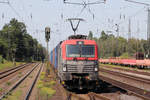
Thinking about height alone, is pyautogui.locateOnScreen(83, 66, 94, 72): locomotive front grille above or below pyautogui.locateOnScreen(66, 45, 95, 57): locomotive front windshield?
below

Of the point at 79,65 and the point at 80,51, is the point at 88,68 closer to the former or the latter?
the point at 79,65

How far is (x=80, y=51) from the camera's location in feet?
41.2

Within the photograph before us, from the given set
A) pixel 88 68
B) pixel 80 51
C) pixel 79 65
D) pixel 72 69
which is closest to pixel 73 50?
pixel 80 51

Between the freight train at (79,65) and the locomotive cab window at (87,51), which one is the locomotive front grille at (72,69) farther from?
the locomotive cab window at (87,51)

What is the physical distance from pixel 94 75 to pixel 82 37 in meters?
3.38

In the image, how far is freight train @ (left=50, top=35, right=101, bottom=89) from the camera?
39.2 ft

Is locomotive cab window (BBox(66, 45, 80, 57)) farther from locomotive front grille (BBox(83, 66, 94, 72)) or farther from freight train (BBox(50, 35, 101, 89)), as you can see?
locomotive front grille (BBox(83, 66, 94, 72))

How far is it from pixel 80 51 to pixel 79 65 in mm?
946

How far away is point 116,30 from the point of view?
46.0 m

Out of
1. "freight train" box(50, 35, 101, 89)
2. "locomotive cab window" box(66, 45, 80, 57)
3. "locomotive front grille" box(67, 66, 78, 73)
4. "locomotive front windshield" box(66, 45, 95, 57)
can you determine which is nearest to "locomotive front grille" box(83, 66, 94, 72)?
"freight train" box(50, 35, 101, 89)

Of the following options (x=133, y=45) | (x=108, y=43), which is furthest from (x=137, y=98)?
(x=133, y=45)

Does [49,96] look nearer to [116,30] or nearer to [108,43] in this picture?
[116,30]

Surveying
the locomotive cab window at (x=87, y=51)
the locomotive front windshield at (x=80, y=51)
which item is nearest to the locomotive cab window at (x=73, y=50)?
the locomotive front windshield at (x=80, y=51)

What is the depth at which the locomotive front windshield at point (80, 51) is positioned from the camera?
12.5 metres
